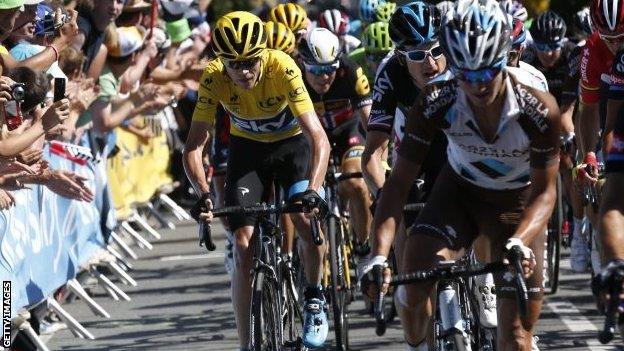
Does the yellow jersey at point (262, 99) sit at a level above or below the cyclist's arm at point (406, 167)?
below

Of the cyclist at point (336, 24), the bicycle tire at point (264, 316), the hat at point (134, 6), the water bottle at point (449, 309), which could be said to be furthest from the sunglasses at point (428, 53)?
the hat at point (134, 6)

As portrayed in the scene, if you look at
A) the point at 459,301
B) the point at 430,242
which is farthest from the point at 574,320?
the point at 430,242

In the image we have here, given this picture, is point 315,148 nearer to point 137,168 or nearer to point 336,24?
point 336,24

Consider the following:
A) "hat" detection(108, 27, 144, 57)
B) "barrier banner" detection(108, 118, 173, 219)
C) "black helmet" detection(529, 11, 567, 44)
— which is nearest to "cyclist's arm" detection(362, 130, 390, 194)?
"hat" detection(108, 27, 144, 57)

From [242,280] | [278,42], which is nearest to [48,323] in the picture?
[278,42]

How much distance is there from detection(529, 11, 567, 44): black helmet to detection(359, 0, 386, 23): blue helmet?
1392 millimetres

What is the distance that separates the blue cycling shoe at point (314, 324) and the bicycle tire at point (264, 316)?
0.67m

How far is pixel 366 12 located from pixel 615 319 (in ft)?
31.3

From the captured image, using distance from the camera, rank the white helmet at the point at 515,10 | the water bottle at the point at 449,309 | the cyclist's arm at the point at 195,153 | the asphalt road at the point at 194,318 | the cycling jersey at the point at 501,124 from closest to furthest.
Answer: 1. the cycling jersey at the point at 501,124
2. the water bottle at the point at 449,309
3. the cyclist's arm at the point at 195,153
4. the asphalt road at the point at 194,318
5. the white helmet at the point at 515,10

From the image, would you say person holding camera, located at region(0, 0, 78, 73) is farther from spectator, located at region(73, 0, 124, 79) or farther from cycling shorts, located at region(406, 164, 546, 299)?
cycling shorts, located at region(406, 164, 546, 299)

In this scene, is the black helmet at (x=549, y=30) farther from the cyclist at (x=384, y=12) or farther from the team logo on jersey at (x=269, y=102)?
the team logo on jersey at (x=269, y=102)

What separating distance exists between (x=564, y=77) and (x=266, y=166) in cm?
583

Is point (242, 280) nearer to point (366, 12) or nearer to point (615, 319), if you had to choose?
point (615, 319)

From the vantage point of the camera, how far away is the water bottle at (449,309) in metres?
8.26
